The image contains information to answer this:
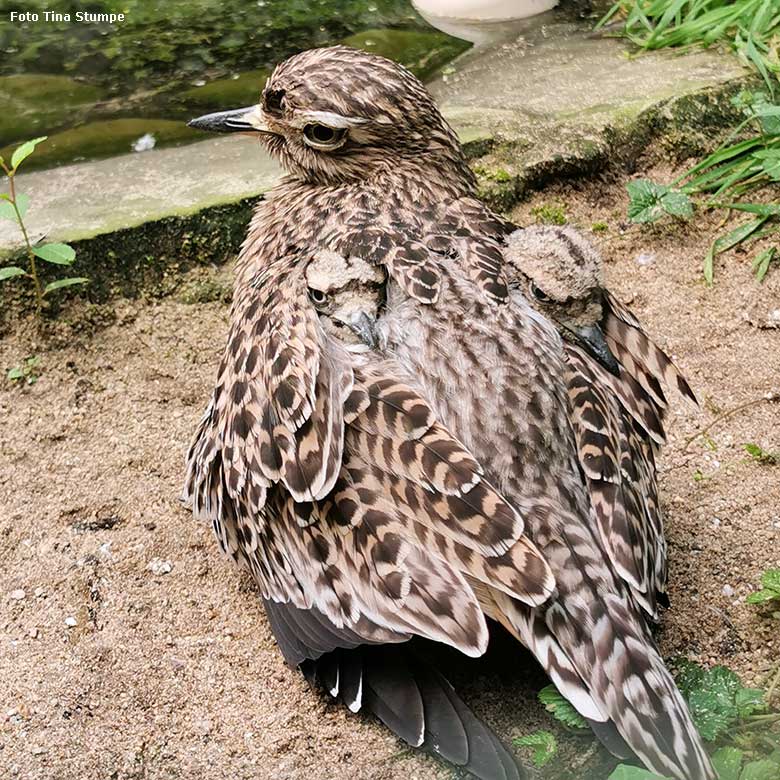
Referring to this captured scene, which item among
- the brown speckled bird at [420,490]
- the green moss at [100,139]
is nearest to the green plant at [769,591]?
the brown speckled bird at [420,490]

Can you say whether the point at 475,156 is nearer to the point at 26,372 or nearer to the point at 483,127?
the point at 483,127

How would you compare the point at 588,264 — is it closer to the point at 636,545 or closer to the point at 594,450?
the point at 594,450

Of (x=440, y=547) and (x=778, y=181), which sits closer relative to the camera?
(x=440, y=547)

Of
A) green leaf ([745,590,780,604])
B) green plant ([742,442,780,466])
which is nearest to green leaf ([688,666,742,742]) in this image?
green leaf ([745,590,780,604])

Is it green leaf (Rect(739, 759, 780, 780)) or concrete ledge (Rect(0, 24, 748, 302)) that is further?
concrete ledge (Rect(0, 24, 748, 302))

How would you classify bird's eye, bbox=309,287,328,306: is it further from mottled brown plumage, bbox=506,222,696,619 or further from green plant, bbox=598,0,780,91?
green plant, bbox=598,0,780,91

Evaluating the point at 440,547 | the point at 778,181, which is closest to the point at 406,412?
the point at 440,547

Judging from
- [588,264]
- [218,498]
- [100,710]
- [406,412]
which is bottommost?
[100,710]

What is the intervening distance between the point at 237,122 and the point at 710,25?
3.05m

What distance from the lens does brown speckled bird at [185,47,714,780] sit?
314 cm

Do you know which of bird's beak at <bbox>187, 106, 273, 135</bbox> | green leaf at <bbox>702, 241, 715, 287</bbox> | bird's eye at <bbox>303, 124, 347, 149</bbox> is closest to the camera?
bird's eye at <bbox>303, 124, 347, 149</bbox>

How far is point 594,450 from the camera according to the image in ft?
11.2

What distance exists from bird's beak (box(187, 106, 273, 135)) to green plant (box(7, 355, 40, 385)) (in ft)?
3.75

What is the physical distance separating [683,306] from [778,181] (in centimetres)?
85
